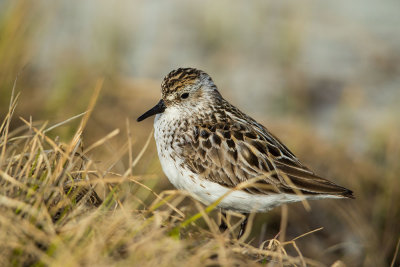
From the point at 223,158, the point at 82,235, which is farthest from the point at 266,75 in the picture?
the point at 82,235

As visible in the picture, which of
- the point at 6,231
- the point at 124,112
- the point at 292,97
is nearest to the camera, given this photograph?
the point at 6,231

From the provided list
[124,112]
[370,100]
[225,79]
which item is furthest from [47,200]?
[370,100]

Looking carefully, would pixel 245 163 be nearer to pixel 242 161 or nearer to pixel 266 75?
pixel 242 161

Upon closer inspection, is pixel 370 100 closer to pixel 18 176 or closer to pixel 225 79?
pixel 225 79

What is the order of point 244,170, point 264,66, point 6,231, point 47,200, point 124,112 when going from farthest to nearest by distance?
point 264,66
point 124,112
point 244,170
point 47,200
point 6,231

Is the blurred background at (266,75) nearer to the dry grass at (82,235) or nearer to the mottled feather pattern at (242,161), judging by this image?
the mottled feather pattern at (242,161)

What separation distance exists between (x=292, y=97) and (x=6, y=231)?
8009 mm

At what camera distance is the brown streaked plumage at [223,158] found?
5.13 meters

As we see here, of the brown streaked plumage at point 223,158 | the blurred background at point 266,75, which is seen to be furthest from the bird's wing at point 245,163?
the blurred background at point 266,75

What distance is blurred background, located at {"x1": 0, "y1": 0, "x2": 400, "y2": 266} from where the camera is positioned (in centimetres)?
780

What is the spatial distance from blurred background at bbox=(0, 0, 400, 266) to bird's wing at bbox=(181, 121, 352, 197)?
0.49m

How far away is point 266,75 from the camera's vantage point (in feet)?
37.7

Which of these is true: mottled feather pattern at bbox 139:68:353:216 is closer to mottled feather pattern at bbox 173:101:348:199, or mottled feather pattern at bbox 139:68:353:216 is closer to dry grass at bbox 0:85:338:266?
mottled feather pattern at bbox 173:101:348:199

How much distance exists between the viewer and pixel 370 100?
11039mm
